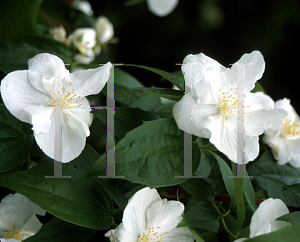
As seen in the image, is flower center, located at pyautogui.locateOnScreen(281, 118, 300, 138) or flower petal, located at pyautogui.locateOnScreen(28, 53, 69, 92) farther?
flower center, located at pyautogui.locateOnScreen(281, 118, 300, 138)

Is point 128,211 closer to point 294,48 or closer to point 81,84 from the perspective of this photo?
point 81,84

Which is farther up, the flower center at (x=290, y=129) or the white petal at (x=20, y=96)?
the white petal at (x=20, y=96)

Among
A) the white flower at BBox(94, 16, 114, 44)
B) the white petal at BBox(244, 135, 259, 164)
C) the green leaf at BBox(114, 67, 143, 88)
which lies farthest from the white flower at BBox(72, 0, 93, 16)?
the white petal at BBox(244, 135, 259, 164)

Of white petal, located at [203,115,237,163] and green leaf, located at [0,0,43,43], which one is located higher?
green leaf, located at [0,0,43,43]

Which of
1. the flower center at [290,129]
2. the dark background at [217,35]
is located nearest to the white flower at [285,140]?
the flower center at [290,129]

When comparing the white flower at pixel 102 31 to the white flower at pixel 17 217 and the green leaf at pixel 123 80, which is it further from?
the white flower at pixel 17 217

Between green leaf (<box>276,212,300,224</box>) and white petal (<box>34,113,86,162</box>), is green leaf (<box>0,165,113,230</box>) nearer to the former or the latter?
white petal (<box>34,113,86,162</box>)

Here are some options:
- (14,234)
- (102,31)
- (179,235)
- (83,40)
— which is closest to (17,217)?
(14,234)
